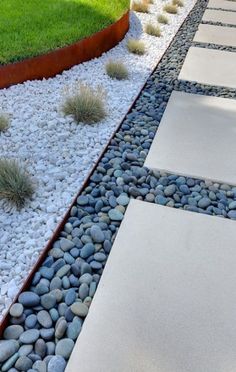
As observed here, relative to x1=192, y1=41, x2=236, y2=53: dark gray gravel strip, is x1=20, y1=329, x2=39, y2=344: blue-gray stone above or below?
above

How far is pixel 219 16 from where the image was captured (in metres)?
6.26

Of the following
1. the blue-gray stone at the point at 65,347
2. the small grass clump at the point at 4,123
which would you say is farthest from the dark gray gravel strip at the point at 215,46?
the blue-gray stone at the point at 65,347

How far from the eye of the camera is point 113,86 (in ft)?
11.8

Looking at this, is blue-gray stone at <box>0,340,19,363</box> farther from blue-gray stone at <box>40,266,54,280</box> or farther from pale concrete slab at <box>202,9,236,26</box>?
pale concrete slab at <box>202,9,236,26</box>

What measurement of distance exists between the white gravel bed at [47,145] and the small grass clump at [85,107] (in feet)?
0.20

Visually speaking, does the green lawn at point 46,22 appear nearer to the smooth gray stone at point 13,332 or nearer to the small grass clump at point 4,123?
the small grass clump at point 4,123

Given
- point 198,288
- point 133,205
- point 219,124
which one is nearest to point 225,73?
point 219,124

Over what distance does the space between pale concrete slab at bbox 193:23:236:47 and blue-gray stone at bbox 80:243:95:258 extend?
404 centimetres

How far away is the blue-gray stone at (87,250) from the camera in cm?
186

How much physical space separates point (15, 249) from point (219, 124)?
195cm

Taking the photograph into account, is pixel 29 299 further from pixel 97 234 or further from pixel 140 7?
pixel 140 7

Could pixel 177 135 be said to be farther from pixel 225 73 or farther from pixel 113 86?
pixel 225 73

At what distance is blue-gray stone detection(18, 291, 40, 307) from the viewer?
1.60m

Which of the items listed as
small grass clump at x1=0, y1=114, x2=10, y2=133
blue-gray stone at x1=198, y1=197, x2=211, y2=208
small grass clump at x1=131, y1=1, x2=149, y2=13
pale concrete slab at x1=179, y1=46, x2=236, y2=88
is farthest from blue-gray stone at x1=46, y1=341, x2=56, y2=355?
small grass clump at x1=131, y1=1, x2=149, y2=13
